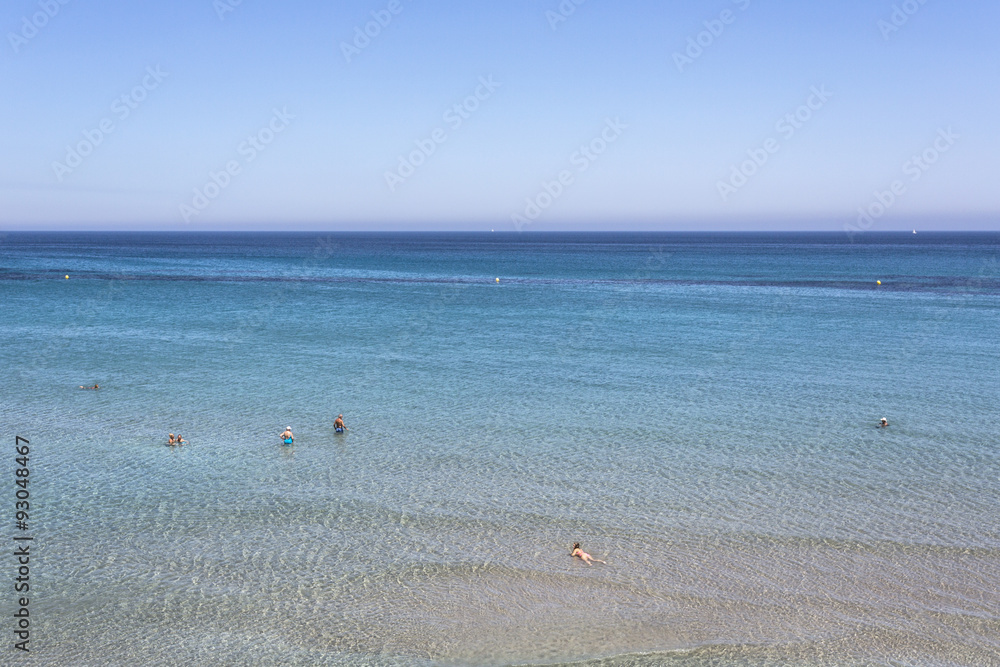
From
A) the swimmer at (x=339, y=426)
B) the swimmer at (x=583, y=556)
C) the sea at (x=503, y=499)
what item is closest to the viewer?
the sea at (x=503, y=499)

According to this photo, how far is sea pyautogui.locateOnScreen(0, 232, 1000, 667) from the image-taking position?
1720cm

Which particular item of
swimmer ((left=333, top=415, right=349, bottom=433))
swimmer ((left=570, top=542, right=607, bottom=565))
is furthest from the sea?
swimmer ((left=333, top=415, right=349, bottom=433))

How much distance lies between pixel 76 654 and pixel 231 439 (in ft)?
46.4

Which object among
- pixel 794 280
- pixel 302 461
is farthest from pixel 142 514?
pixel 794 280

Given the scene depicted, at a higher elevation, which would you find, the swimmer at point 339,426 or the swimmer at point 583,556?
the swimmer at point 339,426

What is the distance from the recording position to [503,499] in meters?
24.3

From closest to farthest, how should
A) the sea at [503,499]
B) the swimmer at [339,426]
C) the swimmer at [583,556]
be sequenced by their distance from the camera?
the sea at [503,499]
the swimmer at [583,556]
the swimmer at [339,426]

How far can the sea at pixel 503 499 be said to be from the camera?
17.2 m

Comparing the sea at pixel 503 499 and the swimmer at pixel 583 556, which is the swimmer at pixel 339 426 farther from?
the swimmer at pixel 583 556

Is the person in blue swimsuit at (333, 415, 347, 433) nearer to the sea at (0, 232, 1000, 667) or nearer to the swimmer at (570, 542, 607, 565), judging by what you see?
the sea at (0, 232, 1000, 667)

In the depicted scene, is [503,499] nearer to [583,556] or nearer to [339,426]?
[583,556]

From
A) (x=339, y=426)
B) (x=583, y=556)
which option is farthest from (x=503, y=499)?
(x=339, y=426)

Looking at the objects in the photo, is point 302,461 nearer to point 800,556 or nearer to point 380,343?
point 800,556

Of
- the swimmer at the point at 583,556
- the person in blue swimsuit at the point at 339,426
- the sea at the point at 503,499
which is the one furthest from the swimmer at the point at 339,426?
the swimmer at the point at 583,556
